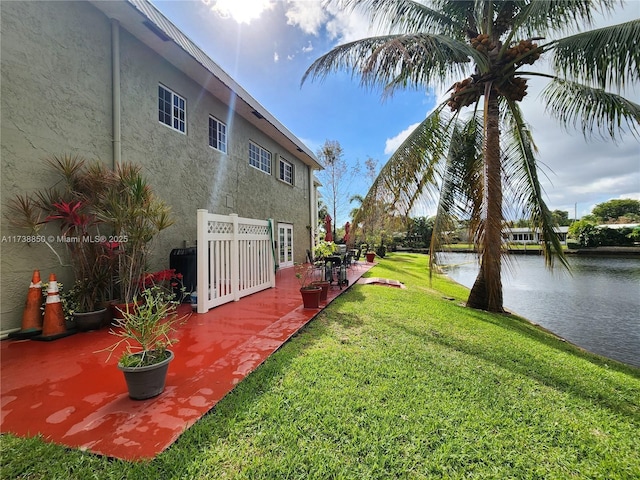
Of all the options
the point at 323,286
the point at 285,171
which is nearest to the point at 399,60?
the point at 323,286

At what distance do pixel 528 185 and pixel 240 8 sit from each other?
8554 millimetres

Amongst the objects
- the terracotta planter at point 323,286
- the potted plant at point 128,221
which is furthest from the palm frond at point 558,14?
the potted plant at point 128,221

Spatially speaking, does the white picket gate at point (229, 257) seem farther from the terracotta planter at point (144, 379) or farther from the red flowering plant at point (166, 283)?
the terracotta planter at point (144, 379)

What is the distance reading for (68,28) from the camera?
192 inches

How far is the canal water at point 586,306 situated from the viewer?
7309mm

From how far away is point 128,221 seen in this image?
4789mm

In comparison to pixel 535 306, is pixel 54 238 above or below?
above

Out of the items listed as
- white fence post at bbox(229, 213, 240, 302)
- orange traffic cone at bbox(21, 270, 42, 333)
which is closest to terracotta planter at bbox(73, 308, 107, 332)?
orange traffic cone at bbox(21, 270, 42, 333)

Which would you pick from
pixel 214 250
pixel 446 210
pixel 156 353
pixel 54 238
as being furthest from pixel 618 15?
pixel 54 238

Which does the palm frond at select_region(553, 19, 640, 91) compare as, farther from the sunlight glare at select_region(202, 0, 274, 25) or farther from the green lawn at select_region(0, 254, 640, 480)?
the sunlight glare at select_region(202, 0, 274, 25)

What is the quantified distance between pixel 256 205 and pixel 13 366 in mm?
8469

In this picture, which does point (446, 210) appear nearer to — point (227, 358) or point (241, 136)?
point (227, 358)

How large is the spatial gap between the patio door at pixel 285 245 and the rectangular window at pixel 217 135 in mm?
4868

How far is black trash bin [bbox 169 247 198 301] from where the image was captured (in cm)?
664
